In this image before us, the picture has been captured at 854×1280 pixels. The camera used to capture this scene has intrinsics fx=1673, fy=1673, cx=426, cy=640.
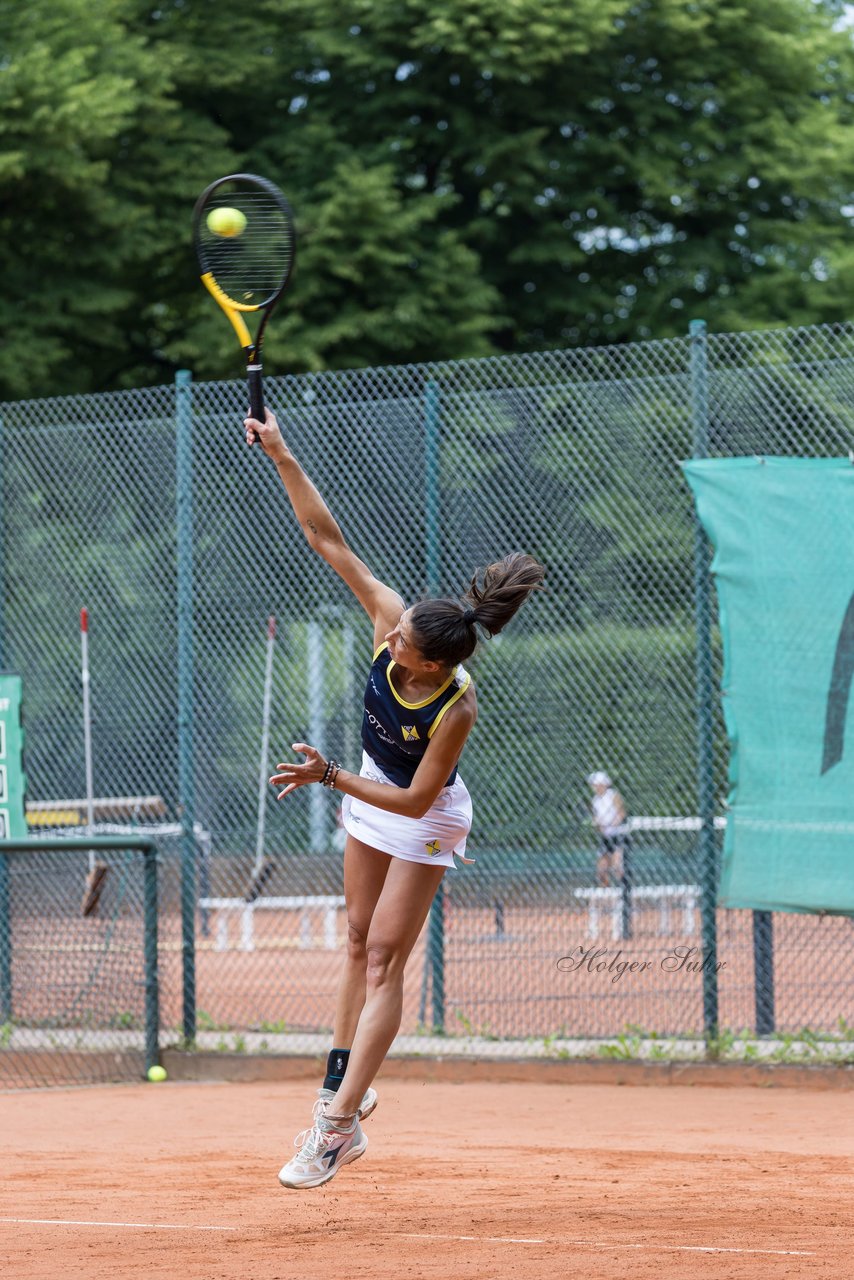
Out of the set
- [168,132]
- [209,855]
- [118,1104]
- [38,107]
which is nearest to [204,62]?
[168,132]

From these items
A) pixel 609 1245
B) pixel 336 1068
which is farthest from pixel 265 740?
pixel 609 1245

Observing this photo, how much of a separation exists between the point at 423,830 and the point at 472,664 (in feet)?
12.0

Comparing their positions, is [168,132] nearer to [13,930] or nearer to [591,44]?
[591,44]

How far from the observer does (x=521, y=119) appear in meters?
19.2

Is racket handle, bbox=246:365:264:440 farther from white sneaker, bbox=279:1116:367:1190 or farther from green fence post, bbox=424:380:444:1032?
green fence post, bbox=424:380:444:1032

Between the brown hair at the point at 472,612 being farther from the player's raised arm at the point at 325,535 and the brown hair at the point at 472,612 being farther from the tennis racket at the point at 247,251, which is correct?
the tennis racket at the point at 247,251

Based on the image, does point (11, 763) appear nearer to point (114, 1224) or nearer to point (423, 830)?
point (114, 1224)

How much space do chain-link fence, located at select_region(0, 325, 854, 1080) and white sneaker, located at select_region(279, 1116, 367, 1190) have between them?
3218 millimetres

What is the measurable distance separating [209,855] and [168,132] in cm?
1089

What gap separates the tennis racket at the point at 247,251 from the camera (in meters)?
5.68

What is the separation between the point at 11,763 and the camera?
8805 millimetres

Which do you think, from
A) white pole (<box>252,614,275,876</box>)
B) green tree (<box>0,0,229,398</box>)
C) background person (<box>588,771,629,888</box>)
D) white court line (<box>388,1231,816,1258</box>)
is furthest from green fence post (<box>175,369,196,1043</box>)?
green tree (<box>0,0,229,398</box>)

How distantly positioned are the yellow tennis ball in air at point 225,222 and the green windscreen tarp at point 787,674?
2807 mm

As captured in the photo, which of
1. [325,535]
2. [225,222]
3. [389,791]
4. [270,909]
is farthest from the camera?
[270,909]
